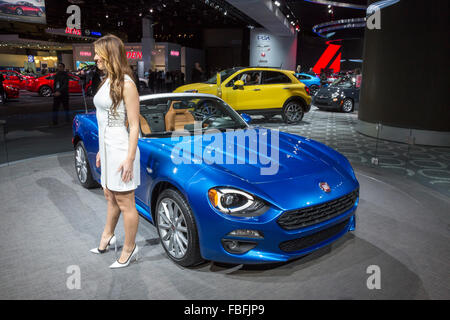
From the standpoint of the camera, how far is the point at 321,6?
2038 cm

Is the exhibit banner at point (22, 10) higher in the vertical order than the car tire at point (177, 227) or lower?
higher

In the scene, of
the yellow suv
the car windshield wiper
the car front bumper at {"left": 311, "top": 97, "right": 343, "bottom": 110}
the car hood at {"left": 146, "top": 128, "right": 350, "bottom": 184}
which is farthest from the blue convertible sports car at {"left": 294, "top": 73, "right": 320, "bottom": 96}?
the car windshield wiper

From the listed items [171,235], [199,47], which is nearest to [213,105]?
[171,235]

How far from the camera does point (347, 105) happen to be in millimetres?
14398

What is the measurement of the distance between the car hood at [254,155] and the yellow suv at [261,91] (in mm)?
6495

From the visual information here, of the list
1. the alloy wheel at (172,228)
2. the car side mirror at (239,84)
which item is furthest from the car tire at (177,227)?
the car side mirror at (239,84)

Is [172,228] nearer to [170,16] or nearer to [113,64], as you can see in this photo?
[113,64]

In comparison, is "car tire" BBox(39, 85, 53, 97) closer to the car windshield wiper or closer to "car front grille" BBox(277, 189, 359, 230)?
the car windshield wiper

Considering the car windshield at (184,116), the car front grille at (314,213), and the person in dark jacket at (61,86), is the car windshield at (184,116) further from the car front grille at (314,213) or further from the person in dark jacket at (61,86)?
the person in dark jacket at (61,86)

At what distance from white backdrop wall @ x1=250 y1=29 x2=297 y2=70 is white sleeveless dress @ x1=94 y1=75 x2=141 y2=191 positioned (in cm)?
2289

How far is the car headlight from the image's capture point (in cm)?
250

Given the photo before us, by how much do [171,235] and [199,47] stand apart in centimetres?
3552

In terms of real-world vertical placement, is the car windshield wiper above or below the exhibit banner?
below

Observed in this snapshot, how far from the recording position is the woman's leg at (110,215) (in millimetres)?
2920
